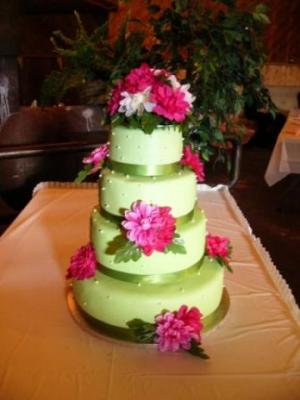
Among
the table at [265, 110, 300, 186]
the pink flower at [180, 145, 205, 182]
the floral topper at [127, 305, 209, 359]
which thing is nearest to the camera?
the floral topper at [127, 305, 209, 359]

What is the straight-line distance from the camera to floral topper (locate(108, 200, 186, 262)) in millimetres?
888

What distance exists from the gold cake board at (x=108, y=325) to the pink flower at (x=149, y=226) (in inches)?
8.7

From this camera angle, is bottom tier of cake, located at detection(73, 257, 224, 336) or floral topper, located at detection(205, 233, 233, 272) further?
floral topper, located at detection(205, 233, 233, 272)

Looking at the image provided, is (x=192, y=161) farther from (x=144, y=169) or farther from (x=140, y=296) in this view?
Result: (x=140, y=296)

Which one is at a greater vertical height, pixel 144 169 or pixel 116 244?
pixel 144 169

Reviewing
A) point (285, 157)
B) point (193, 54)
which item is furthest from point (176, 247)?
point (285, 157)

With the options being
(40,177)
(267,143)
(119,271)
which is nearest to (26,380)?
(119,271)

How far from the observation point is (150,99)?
867 millimetres

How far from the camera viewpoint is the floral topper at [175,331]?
0.92 metres

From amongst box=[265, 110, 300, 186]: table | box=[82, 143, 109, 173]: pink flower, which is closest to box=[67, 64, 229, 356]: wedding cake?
box=[82, 143, 109, 173]: pink flower

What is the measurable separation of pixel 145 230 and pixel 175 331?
24cm

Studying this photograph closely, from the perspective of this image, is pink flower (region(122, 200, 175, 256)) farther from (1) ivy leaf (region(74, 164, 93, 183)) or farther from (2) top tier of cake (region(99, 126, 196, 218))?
(1) ivy leaf (region(74, 164, 93, 183))

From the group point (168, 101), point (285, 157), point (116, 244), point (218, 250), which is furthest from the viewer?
point (285, 157)

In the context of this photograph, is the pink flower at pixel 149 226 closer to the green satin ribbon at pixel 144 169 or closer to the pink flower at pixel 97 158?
the green satin ribbon at pixel 144 169
